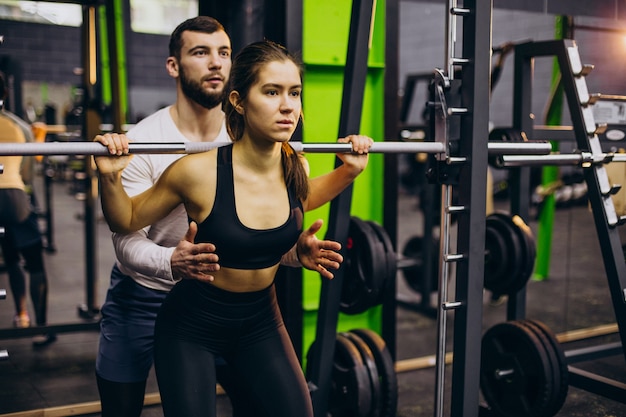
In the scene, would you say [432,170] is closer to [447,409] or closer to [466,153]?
[466,153]

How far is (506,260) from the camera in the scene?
99.4 inches

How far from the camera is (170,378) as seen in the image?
1472 millimetres

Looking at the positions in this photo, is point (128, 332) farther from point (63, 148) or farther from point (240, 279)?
point (63, 148)

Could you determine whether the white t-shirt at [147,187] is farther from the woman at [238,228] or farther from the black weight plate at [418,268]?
the black weight plate at [418,268]

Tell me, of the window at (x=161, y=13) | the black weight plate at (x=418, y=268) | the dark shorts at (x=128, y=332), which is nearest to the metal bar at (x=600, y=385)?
the black weight plate at (x=418, y=268)

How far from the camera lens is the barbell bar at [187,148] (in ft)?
4.67

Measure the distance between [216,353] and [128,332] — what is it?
1.12 feet

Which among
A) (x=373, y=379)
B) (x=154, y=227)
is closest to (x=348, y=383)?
(x=373, y=379)

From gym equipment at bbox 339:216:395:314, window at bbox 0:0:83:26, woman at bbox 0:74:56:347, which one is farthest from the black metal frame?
window at bbox 0:0:83:26

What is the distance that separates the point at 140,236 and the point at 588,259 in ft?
17.2

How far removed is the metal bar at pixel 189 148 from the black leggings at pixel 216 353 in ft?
1.04

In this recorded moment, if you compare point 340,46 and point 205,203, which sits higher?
point 340,46

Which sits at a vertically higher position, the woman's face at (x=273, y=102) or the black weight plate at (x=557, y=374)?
the woman's face at (x=273, y=102)

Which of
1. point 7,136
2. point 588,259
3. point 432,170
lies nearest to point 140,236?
point 432,170
